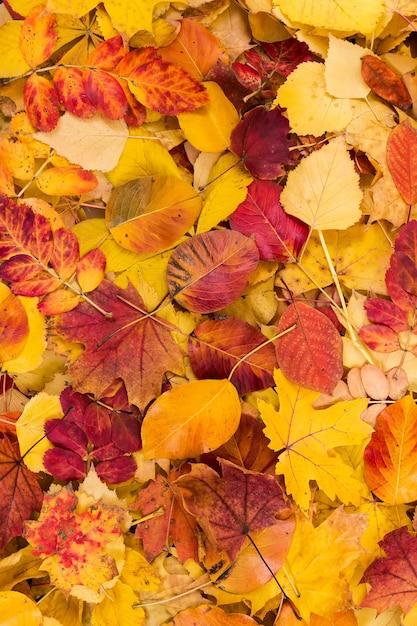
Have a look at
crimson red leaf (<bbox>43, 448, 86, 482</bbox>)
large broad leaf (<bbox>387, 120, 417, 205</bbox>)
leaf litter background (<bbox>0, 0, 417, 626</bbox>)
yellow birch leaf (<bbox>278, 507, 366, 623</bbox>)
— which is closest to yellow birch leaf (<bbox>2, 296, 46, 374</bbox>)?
leaf litter background (<bbox>0, 0, 417, 626</bbox>)

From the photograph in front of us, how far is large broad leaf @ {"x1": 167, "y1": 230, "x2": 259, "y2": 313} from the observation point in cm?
84

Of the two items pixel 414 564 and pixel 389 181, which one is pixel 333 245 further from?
pixel 414 564

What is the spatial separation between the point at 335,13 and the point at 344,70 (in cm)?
7

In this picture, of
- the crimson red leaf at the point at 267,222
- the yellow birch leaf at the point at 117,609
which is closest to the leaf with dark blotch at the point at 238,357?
the crimson red leaf at the point at 267,222

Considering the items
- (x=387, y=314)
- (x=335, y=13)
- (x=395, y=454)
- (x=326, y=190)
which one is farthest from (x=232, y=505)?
(x=335, y=13)

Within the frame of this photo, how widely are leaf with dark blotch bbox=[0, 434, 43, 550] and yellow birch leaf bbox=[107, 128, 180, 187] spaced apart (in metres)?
0.40

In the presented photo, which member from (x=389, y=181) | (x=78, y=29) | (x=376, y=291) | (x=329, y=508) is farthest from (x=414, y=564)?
(x=78, y=29)

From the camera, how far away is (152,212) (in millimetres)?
858

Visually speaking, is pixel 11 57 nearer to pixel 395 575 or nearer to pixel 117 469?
pixel 117 469

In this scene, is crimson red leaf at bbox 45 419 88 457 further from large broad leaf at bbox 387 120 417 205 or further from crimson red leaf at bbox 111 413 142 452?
large broad leaf at bbox 387 120 417 205

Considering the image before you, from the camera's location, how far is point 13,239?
85 centimetres

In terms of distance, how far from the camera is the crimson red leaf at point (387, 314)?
88 centimetres

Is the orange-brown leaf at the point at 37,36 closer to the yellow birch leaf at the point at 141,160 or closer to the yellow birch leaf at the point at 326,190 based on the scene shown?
the yellow birch leaf at the point at 141,160

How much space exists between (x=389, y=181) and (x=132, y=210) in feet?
1.19
